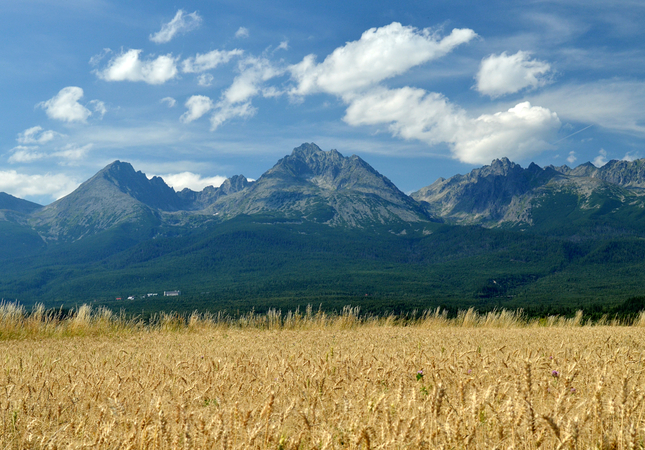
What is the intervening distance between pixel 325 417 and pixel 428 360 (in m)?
2.55

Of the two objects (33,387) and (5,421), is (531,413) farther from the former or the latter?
(33,387)

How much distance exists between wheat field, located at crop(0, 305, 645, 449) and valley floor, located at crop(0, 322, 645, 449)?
0.02 metres

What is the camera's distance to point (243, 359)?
6582mm

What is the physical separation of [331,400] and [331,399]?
0.02m

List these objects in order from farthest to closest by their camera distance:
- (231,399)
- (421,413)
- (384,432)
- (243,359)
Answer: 1. (243,359)
2. (231,399)
3. (421,413)
4. (384,432)

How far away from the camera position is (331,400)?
14.0ft

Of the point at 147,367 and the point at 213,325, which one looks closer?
the point at 147,367

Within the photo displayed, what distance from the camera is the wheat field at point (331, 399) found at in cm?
263

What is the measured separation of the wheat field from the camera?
263cm

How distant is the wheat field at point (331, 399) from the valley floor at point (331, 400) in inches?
0.8

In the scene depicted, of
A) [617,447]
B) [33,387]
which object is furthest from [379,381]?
[33,387]

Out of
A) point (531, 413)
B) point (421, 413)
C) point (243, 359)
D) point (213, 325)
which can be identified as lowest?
point (213, 325)

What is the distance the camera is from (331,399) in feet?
14.1

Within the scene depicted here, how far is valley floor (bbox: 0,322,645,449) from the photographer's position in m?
2.62
